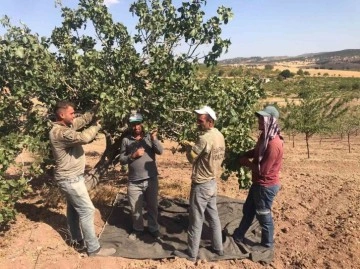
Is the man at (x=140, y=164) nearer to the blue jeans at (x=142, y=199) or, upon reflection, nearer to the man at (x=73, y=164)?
the blue jeans at (x=142, y=199)

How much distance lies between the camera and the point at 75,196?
534 cm

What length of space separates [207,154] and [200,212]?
2.80ft

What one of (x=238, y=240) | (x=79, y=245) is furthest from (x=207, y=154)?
(x=79, y=245)

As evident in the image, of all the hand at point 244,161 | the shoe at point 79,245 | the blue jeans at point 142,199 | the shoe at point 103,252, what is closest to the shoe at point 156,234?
the blue jeans at point 142,199

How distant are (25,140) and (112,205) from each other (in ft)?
7.70

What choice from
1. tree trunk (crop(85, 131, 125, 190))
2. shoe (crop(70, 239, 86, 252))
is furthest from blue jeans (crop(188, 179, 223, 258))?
tree trunk (crop(85, 131, 125, 190))

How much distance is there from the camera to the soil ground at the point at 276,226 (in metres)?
5.50

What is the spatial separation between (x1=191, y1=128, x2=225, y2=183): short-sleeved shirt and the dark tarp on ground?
1250mm

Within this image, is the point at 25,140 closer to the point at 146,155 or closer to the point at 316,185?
the point at 146,155

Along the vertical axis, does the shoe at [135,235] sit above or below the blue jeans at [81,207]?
below

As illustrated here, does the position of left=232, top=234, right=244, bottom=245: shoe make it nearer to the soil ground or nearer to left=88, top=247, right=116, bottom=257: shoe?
the soil ground

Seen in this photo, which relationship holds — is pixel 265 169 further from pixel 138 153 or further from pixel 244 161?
pixel 138 153

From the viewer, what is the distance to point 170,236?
6.31m

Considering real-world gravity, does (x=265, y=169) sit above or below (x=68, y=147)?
below
